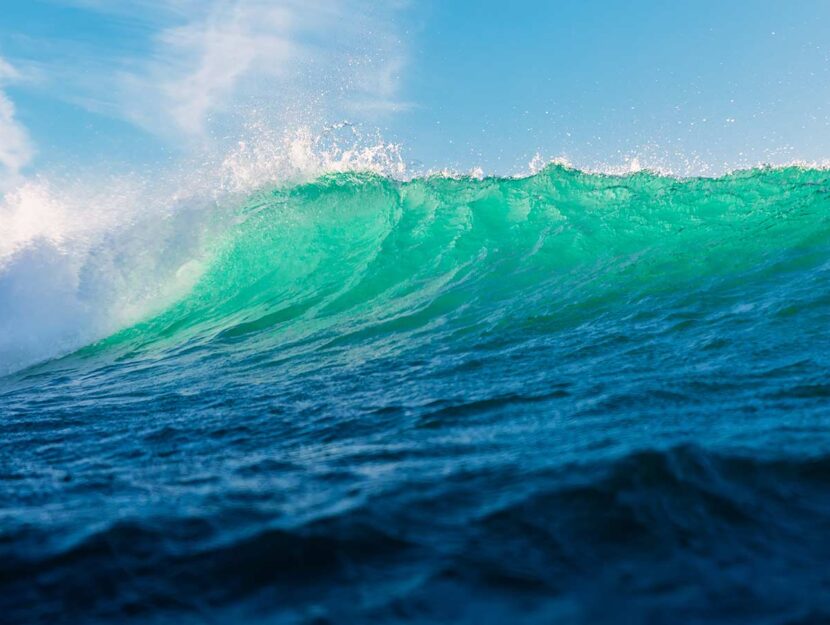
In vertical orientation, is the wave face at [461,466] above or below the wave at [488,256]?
below

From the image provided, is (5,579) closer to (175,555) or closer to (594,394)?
(175,555)

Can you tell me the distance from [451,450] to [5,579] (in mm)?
1888

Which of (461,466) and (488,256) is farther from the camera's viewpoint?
(488,256)

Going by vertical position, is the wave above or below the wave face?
above

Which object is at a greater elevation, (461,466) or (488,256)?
(488,256)

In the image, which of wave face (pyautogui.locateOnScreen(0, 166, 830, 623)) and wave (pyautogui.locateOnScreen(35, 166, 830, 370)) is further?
wave (pyautogui.locateOnScreen(35, 166, 830, 370))

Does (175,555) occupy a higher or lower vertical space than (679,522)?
higher

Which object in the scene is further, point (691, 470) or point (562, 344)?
point (562, 344)

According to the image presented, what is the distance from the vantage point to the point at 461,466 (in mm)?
2975

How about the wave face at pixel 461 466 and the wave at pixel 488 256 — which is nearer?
the wave face at pixel 461 466

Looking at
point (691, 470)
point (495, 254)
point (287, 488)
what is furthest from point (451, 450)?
point (495, 254)

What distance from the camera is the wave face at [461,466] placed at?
6.65ft

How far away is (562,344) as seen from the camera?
19.1 feet

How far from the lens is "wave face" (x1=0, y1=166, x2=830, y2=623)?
79.8 inches
